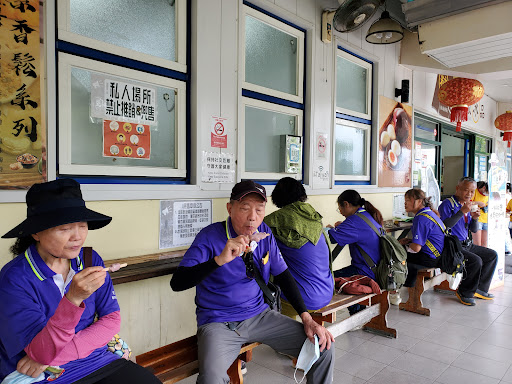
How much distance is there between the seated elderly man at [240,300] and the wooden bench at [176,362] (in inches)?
4.2

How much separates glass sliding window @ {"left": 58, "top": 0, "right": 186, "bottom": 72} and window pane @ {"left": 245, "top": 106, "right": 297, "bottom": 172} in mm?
879

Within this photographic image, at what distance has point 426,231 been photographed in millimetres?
3801

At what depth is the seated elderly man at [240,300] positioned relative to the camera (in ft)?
6.30

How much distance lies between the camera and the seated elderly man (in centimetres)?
192

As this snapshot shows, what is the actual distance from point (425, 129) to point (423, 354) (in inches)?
171

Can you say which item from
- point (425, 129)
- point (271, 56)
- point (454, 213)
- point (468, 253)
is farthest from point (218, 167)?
point (425, 129)

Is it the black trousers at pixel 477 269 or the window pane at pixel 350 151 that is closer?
the black trousers at pixel 477 269

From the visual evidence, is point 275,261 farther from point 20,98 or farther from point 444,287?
point 444,287

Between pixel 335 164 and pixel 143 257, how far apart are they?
8.98 feet

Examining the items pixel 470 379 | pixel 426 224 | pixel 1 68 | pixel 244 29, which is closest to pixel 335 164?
pixel 426 224

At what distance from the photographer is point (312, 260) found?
253 cm

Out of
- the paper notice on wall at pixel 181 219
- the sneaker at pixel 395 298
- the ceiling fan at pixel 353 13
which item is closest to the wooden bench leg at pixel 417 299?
the sneaker at pixel 395 298

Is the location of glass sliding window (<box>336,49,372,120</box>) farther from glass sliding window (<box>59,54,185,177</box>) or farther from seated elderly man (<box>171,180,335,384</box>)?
seated elderly man (<box>171,180,335,384</box>)

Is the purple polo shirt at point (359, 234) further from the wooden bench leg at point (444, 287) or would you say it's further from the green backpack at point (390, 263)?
the wooden bench leg at point (444, 287)
